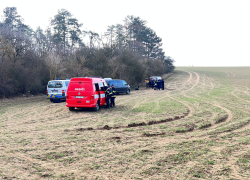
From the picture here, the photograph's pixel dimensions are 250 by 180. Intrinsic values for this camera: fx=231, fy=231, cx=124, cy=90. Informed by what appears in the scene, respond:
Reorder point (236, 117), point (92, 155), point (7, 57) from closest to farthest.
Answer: point (92, 155) < point (236, 117) < point (7, 57)

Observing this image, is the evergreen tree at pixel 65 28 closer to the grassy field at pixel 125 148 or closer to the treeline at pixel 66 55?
the treeline at pixel 66 55

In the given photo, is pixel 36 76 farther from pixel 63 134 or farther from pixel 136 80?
pixel 136 80

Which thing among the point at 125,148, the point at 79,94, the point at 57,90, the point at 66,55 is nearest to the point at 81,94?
the point at 79,94

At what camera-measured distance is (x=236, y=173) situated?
4887mm

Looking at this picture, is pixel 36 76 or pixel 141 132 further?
pixel 36 76

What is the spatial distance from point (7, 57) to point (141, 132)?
17614 millimetres

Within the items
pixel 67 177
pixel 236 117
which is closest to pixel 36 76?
pixel 236 117

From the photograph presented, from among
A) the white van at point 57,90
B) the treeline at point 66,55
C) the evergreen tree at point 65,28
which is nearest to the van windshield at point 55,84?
the white van at point 57,90

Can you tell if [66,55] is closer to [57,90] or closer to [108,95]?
[57,90]

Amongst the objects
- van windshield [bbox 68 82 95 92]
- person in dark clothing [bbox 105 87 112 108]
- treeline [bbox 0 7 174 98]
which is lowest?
person in dark clothing [bbox 105 87 112 108]

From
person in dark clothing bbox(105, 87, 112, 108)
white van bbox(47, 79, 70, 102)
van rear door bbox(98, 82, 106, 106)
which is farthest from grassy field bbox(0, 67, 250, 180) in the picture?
white van bbox(47, 79, 70, 102)

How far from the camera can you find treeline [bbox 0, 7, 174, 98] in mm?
21062

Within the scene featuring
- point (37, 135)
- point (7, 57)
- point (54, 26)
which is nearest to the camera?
point (37, 135)

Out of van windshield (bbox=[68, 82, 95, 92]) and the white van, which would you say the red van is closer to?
van windshield (bbox=[68, 82, 95, 92])
